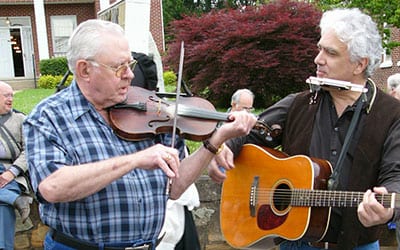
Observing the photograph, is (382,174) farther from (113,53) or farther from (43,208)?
(43,208)

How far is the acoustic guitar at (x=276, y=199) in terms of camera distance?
225 cm

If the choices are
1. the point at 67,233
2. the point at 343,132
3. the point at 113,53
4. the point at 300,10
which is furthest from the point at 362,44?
the point at 300,10

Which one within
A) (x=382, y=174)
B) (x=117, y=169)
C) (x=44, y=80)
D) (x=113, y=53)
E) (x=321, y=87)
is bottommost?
(x=44, y=80)

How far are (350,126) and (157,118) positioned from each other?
2.81 ft

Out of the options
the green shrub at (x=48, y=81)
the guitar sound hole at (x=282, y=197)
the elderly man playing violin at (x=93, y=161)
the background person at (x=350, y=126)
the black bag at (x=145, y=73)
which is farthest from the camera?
the green shrub at (x=48, y=81)

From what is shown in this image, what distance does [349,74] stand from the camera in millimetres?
2266

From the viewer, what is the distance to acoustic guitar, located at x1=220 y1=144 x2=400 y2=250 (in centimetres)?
225

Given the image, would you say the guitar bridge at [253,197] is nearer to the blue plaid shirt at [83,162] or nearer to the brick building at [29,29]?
the blue plaid shirt at [83,162]

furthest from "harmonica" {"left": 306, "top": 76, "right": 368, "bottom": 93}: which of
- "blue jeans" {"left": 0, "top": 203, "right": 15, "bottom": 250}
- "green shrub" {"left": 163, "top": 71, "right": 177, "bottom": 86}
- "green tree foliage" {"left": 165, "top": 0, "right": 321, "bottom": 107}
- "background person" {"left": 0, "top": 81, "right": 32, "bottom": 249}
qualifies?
"green shrub" {"left": 163, "top": 71, "right": 177, "bottom": 86}

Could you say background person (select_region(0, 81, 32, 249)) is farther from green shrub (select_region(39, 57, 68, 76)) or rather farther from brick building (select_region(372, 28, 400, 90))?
brick building (select_region(372, 28, 400, 90))

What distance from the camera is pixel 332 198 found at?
7.14 feet

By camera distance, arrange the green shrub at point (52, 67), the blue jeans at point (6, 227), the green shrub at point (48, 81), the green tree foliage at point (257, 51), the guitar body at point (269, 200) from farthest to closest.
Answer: the green shrub at point (52, 67), the green shrub at point (48, 81), the green tree foliage at point (257, 51), the blue jeans at point (6, 227), the guitar body at point (269, 200)

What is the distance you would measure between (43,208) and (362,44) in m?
1.53

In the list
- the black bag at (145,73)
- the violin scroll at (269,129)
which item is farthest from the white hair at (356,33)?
the black bag at (145,73)
